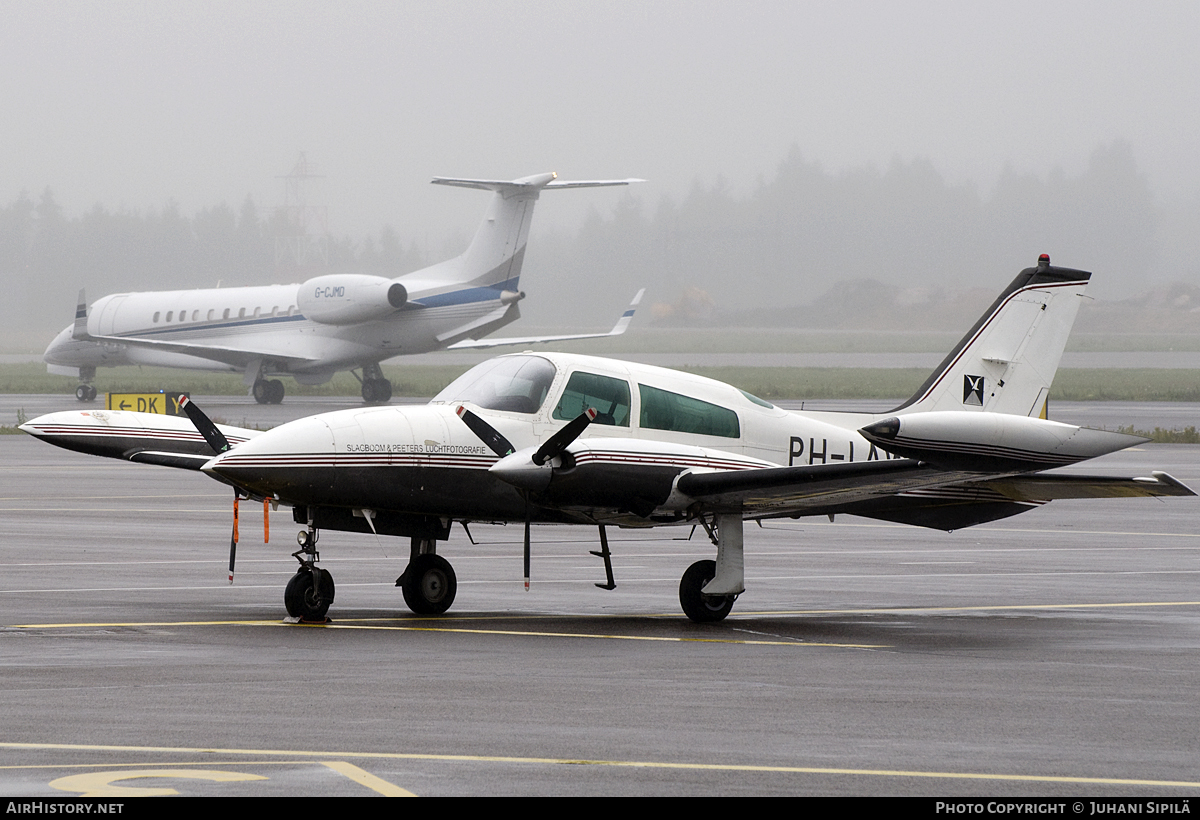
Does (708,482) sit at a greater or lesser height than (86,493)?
greater

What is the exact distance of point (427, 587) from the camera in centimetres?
1592

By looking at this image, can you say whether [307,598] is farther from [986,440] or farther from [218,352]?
[218,352]

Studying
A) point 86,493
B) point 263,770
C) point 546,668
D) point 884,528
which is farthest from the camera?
point 86,493

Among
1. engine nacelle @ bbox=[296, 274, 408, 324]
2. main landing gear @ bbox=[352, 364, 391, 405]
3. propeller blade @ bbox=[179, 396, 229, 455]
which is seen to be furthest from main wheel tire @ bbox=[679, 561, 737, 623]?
main landing gear @ bbox=[352, 364, 391, 405]

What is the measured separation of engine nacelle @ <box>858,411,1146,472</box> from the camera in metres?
13.5

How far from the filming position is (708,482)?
14.9m

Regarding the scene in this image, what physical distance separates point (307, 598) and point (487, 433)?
2384 mm

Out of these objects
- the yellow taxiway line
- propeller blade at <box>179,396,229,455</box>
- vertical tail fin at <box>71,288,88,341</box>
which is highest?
propeller blade at <box>179,396,229,455</box>

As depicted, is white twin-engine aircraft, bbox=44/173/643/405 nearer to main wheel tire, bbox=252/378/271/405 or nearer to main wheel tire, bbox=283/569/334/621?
main wheel tire, bbox=252/378/271/405

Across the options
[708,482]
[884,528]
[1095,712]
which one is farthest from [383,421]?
[884,528]

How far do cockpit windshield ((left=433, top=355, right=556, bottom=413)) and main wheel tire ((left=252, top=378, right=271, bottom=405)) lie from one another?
49755 millimetres

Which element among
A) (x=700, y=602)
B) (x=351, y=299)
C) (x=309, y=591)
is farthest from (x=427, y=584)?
(x=351, y=299)
